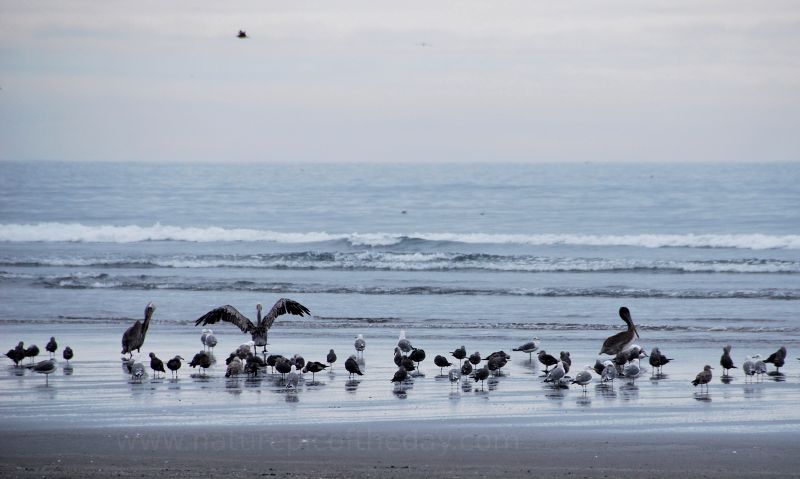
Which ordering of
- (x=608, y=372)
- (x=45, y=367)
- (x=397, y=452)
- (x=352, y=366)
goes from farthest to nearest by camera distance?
(x=352, y=366) < (x=45, y=367) < (x=608, y=372) < (x=397, y=452)

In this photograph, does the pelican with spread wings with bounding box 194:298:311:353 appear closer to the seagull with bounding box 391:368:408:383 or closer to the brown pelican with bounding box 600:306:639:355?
the seagull with bounding box 391:368:408:383

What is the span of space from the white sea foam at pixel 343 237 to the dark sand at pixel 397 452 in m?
27.2

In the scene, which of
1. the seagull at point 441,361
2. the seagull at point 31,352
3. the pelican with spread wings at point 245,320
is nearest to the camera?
the seagull at point 441,361

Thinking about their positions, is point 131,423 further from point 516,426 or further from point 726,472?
point 726,472

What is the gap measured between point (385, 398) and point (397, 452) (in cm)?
250

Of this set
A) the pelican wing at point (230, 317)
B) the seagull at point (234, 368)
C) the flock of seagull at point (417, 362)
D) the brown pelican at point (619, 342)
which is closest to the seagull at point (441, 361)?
the flock of seagull at point (417, 362)

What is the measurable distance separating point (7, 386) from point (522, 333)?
8.43 m

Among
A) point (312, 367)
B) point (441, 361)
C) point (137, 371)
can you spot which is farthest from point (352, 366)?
point (137, 371)

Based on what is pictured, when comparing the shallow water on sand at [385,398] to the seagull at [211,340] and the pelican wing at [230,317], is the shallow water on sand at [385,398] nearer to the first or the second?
the seagull at [211,340]

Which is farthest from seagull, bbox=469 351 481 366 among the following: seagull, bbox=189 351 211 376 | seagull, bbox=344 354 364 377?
seagull, bbox=189 351 211 376

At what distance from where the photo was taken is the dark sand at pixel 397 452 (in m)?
7.20

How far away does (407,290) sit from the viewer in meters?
22.4

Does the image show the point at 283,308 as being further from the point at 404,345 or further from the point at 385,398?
the point at 385,398

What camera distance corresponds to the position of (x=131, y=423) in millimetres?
8930
